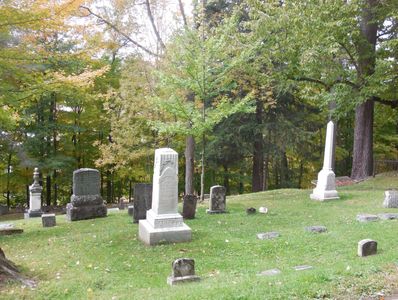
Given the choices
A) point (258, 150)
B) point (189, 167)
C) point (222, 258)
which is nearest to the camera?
point (222, 258)

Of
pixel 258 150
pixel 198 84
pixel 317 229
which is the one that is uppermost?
pixel 198 84

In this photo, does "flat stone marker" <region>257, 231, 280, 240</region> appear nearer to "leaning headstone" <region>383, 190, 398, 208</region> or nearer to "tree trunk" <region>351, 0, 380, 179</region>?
"leaning headstone" <region>383, 190, 398, 208</region>

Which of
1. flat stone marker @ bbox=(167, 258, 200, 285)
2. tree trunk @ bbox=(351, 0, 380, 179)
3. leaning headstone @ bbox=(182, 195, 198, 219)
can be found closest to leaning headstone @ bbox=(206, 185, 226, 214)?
leaning headstone @ bbox=(182, 195, 198, 219)

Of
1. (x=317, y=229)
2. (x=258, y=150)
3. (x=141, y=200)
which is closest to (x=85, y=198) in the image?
(x=141, y=200)

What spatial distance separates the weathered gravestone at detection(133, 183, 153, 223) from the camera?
1140cm

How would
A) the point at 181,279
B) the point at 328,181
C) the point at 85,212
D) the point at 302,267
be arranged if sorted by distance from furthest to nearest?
the point at 328,181
the point at 85,212
the point at 302,267
the point at 181,279

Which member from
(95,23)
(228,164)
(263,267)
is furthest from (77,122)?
(263,267)

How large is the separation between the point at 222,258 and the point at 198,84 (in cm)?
803

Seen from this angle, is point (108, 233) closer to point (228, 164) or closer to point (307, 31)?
point (307, 31)

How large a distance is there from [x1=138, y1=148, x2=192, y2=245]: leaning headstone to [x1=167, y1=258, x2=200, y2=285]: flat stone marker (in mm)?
2510

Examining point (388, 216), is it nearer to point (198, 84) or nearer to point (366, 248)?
point (366, 248)

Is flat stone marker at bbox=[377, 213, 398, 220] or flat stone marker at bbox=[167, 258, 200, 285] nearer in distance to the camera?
flat stone marker at bbox=[167, 258, 200, 285]

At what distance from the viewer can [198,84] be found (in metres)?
14.0

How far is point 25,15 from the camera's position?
8.94m
